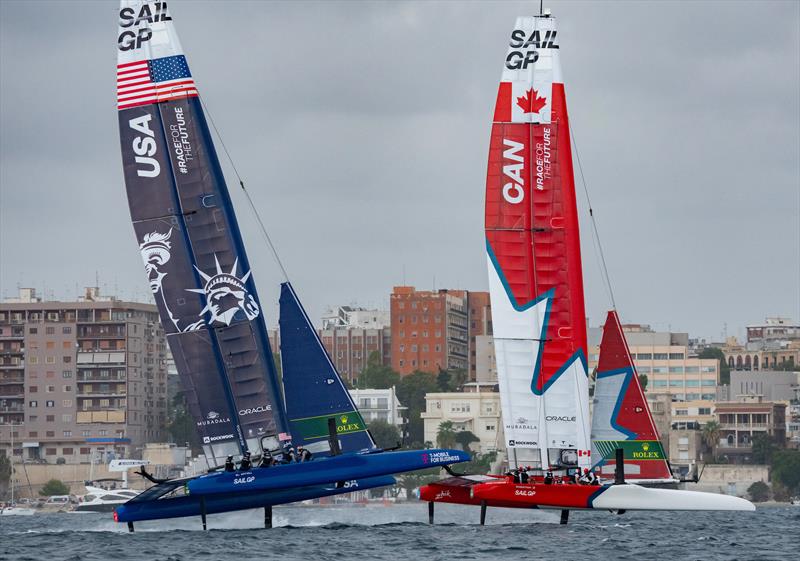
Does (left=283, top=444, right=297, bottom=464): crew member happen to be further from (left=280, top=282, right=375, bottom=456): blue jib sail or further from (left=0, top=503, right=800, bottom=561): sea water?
(left=0, top=503, right=800, bottom=561): sea water

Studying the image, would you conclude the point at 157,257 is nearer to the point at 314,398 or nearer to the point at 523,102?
the point at 314,398

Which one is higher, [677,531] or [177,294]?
[177,294]

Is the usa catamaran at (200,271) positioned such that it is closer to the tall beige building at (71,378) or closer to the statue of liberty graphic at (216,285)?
the statue of liberty graphic at (216,285)

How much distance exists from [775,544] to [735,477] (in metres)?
80.1

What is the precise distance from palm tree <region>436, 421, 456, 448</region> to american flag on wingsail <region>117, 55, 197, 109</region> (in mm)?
87785

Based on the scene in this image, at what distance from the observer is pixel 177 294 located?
39.8 metres

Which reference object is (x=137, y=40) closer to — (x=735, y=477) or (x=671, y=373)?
(x=735, y=477)

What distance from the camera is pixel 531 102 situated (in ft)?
134

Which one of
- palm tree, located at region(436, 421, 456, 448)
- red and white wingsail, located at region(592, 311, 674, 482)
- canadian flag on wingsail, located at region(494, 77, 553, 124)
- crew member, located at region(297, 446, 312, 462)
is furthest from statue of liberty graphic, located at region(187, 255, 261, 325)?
palm tree, located at region(436, 421, 456, 448)

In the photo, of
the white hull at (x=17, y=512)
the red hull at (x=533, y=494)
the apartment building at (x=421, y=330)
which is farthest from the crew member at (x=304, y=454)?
the apartment building at (x=421, y=330)

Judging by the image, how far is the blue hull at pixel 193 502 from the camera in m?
38.7

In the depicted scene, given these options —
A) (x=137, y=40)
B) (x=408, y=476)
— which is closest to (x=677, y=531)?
(x=137, y=40)

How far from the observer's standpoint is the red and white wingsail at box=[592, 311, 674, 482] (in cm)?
4281

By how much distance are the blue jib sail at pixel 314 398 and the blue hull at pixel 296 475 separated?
1238 millimetres
